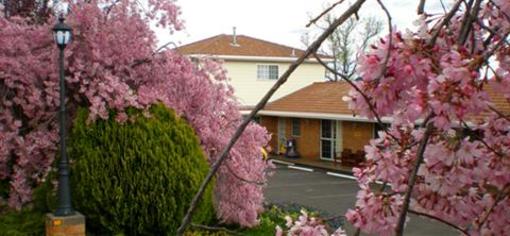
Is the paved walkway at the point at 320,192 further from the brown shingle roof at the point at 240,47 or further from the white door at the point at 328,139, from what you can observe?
the brown shingle roof at the point at 240,47

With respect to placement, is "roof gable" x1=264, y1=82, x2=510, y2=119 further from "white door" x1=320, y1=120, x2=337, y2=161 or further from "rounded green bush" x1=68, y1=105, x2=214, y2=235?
"rounded green bush" x1=68, y1=105, x2=214, y2=235

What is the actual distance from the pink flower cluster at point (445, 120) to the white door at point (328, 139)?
21219mm

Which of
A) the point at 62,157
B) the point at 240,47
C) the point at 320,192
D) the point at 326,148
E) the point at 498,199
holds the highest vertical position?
the point at 240,47

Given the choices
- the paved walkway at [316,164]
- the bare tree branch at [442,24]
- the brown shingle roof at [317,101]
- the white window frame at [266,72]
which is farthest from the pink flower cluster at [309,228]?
the white window frame at [266,72]

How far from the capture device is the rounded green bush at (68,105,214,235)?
6.89m

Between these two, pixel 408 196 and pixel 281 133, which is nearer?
pixel 408 196

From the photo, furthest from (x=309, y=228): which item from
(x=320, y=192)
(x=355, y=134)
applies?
(x=355, y=134)

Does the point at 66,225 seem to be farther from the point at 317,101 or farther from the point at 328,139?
the point at 317,101

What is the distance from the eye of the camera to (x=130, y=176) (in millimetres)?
6945

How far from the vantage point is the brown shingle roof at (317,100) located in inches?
903

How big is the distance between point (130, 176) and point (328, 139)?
1657 cm

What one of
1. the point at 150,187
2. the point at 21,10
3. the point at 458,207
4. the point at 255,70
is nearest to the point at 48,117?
the point at 150,187

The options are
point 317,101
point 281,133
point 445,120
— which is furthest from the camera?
point 281,133

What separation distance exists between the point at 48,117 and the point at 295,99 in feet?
63.0
